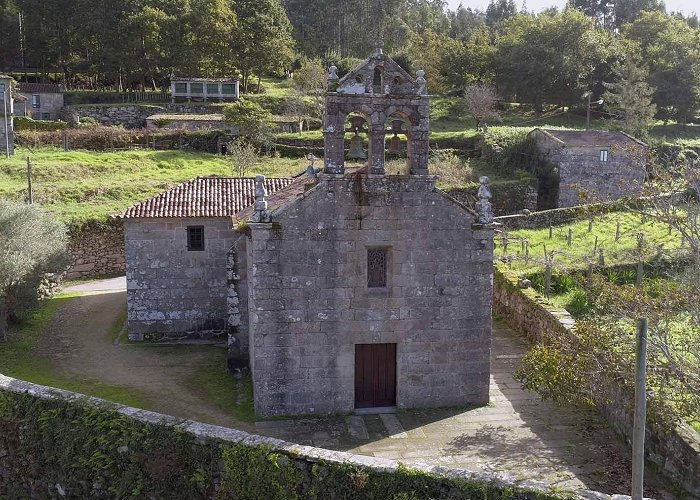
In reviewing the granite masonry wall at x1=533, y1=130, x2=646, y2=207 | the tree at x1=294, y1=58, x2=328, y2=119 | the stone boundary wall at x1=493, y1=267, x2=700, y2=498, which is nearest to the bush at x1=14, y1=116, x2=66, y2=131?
the tree at x1=294, y1=58, x2=328, y2=119

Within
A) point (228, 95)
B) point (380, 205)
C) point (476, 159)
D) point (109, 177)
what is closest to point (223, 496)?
point (380, 205)

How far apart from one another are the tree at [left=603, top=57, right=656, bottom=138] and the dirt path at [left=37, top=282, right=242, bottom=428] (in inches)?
1528

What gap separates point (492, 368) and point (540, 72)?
43451mm

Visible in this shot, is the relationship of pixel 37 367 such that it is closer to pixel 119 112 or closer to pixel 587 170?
pixel 587 170

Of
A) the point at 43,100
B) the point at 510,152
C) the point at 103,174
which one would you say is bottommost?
the point at 103,174

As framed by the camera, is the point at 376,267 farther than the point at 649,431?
Yes

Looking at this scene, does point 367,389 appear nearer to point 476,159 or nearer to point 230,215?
point 230,215

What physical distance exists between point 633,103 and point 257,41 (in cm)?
3225

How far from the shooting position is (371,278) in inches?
563

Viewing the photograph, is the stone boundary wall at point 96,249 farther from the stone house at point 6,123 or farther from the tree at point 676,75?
the tree at point 676,75

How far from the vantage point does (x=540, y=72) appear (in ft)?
180

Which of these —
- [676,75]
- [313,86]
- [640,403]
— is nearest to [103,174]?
[313,86]

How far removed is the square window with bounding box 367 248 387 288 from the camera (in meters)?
14.2

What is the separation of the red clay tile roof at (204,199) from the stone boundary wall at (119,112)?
3172 centimetres
